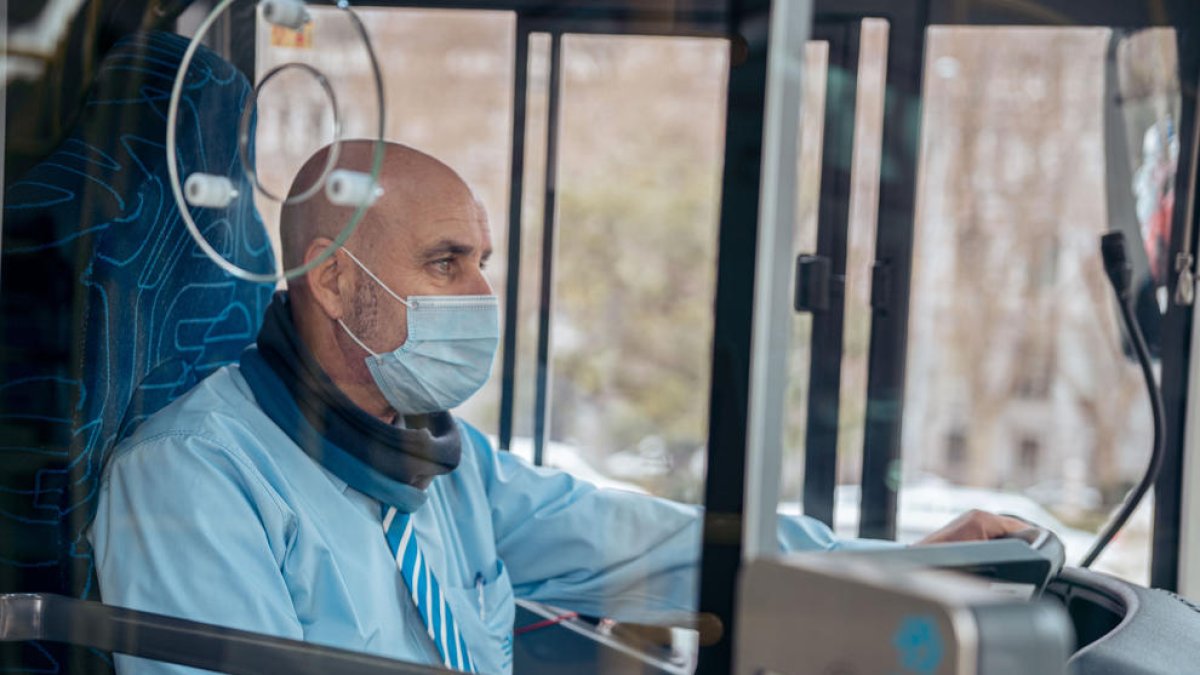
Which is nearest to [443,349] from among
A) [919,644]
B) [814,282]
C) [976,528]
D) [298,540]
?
[298,540]

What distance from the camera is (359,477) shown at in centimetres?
160

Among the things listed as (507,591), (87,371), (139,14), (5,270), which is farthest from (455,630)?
(139,14)

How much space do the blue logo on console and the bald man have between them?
0.55m

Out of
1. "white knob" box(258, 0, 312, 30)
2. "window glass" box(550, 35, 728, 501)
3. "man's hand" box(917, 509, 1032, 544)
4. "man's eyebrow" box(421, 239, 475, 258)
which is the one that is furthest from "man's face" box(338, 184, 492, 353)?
"man's hand" box(917, 509, 1032, 544)

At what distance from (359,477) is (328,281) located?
0.84 ft

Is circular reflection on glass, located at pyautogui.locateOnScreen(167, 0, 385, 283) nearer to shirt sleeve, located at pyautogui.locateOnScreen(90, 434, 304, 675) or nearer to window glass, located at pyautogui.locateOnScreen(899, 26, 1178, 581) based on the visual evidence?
shirt sleeve, located at pyautogui.locateOnScreen(90, 434, 304, 675)

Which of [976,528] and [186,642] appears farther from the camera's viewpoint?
[976,528]

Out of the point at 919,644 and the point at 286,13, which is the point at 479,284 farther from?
the point at 919,644

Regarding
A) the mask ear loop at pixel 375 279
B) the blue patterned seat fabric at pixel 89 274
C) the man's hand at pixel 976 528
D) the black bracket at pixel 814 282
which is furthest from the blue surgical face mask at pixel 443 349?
the man's hand at pixel 976 528

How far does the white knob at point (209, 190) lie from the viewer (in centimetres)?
155

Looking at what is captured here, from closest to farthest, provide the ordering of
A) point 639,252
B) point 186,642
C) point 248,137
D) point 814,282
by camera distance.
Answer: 1. point 639,252
2. point 186,642
3. point 248,137
4. point 814,282

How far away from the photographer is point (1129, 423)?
6.61ft

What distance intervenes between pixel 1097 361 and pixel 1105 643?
1.88 ft

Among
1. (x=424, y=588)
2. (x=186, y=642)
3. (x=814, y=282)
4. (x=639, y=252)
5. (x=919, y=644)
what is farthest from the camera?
(x=814, y=282)
